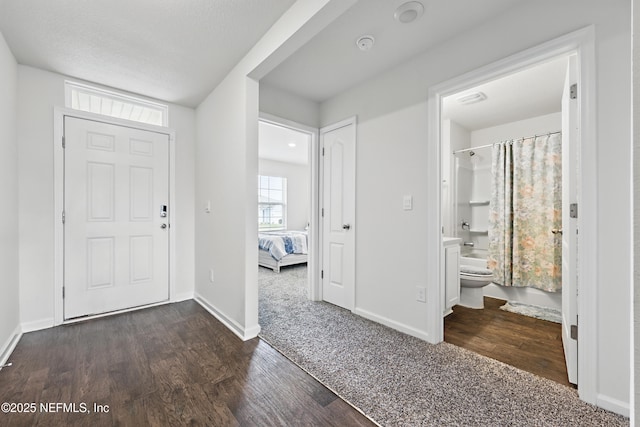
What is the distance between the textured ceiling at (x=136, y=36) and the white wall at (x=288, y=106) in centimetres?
46

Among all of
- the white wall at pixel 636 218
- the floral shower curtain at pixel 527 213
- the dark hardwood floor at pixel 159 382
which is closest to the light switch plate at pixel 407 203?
the dark hardwood floor at pixel 159 382

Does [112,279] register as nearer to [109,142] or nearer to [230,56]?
[109,142]

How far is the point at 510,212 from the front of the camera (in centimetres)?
351

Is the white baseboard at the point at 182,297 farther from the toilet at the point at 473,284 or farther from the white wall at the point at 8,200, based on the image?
the toilet at the point at 473,284

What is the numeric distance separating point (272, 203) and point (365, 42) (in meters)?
5.57

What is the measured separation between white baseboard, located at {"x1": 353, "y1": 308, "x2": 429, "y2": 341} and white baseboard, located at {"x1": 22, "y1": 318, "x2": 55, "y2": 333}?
2.83 meters

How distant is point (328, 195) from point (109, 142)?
2.34m

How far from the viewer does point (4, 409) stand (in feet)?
4.79

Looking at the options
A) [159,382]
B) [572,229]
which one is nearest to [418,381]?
[572,229]

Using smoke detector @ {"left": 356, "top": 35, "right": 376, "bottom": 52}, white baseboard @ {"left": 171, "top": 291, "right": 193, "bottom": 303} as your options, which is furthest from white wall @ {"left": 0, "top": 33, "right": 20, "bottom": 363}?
smoke detector @ {"left": 356, "top": 35, "right": 376, "bottom": 52}

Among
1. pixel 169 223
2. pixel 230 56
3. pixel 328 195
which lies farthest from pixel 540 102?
pixel 169 223

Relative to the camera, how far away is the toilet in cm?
298

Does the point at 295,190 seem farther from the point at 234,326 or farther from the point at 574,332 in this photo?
the point at 574,332

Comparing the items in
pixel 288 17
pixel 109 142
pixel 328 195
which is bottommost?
pixel 328 195
